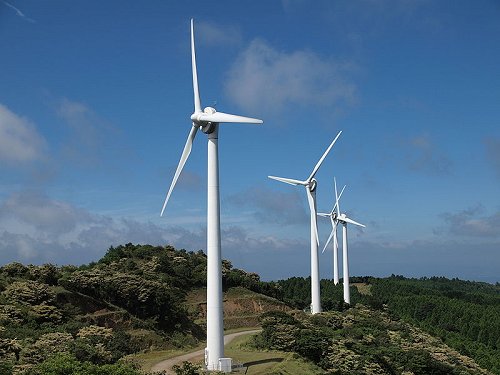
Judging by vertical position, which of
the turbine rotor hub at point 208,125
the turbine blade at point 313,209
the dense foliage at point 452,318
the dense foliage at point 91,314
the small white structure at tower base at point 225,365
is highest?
the turbine rotor hub at point 208,125

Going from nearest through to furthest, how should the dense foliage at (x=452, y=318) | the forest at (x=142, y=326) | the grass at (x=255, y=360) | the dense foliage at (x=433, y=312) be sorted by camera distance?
the forest at (x=142, y=326) < the grass at (x=255, y=360) < the dense foliage at (x=433, y=312) < the dense foliage at (x=452, y=318)

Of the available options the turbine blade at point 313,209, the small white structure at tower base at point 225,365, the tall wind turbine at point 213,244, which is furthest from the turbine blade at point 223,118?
the turbine blade at point 313,209

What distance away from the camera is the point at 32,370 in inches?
1591

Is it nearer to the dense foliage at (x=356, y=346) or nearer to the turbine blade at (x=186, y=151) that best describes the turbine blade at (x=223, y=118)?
the turbine blade at (x=186, y=151)

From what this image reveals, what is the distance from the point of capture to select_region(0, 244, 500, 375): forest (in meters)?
48.4

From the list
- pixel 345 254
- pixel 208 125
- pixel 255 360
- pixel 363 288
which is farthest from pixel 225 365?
pixel 363 288

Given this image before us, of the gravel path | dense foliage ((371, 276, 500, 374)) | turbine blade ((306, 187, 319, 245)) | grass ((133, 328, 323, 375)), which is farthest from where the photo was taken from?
dense foliage ((371, 276, 500, 374))

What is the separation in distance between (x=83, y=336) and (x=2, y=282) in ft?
52.1

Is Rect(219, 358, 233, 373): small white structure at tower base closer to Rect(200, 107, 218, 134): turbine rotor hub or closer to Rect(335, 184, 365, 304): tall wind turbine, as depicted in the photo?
Rect(200, 107, 218, 134): turbine rotor hub

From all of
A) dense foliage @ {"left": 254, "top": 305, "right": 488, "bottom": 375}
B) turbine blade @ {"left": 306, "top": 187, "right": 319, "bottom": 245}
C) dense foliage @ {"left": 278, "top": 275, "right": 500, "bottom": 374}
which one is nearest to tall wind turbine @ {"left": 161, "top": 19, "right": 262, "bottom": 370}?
dense foliage @ {"left": 254, "top": 305, "right": 488, "bottom": 375}

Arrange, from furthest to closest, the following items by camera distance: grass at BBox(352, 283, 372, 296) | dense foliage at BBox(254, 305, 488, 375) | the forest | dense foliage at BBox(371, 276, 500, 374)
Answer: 1. grass at BBox(352, 283, 372, 296)
2. dense foliage at BBox(371, 276, 500, 374)
3. dense foliage at BBox(254, 305, 488, 375)
4. the forest

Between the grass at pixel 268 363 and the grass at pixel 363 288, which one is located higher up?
the grass at pixel 363 288

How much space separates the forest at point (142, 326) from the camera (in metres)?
48.4

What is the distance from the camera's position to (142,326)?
6712 centimetres
